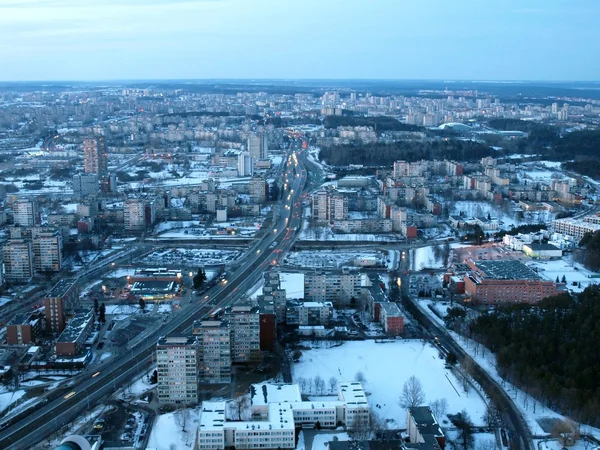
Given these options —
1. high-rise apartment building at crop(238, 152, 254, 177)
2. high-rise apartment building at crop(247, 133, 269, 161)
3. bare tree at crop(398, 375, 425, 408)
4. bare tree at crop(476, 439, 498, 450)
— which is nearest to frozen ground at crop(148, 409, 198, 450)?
bare tree at crop(398, 375, 425, 408)

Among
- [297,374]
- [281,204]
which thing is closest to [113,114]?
[281,204]

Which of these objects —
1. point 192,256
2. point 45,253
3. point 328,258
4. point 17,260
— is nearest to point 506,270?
point 328,258

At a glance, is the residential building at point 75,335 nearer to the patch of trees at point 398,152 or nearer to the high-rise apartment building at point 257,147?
the patch of trees at point 398,152

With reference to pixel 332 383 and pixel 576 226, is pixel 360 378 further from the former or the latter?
pixel 576 226

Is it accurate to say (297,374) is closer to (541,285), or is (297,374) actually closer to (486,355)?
(486,355)

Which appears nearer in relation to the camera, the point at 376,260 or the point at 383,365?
the point at 383,365

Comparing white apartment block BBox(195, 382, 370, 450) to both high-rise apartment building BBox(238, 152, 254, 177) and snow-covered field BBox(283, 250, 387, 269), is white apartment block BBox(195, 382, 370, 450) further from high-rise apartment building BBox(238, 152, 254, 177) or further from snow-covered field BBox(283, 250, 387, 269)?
high-rise apartment building BBox(238, 152, 254, 177)
